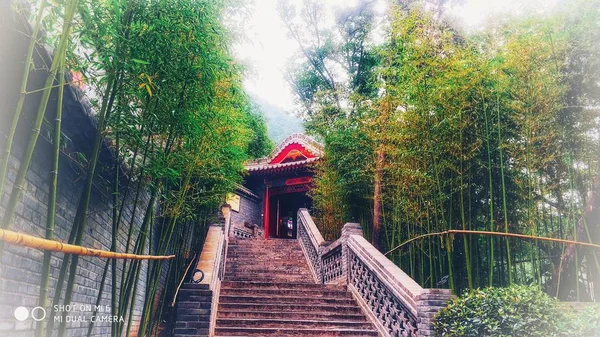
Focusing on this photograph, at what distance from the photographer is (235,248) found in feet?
27.6

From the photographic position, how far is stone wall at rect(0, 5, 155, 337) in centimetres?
166

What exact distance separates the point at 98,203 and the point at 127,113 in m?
1.09

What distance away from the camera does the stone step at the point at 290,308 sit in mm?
5059

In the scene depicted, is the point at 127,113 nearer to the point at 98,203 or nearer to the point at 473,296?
the point at 98,203

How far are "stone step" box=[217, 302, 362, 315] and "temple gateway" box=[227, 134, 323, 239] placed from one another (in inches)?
267

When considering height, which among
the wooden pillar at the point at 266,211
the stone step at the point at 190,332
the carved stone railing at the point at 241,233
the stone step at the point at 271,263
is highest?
the wooden pillar at the point at 266,211

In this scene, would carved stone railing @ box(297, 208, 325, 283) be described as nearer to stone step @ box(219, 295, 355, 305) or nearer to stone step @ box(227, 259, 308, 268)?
stone step @ box(227, 259, 308, 268)

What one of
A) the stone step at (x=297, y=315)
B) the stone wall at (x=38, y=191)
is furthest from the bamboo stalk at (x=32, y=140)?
the stone step at (x=297, y=315)

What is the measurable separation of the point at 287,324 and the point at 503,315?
2.45 meters

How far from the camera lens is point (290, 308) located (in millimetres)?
5129

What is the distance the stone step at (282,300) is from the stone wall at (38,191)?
2.46m

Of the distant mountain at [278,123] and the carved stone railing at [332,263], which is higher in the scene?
the distant mountain at [278,123]

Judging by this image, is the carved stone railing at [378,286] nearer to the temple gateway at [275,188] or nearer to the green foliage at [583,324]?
the green foliage at [583,324]

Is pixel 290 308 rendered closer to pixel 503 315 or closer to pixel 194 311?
pixel 194 311
